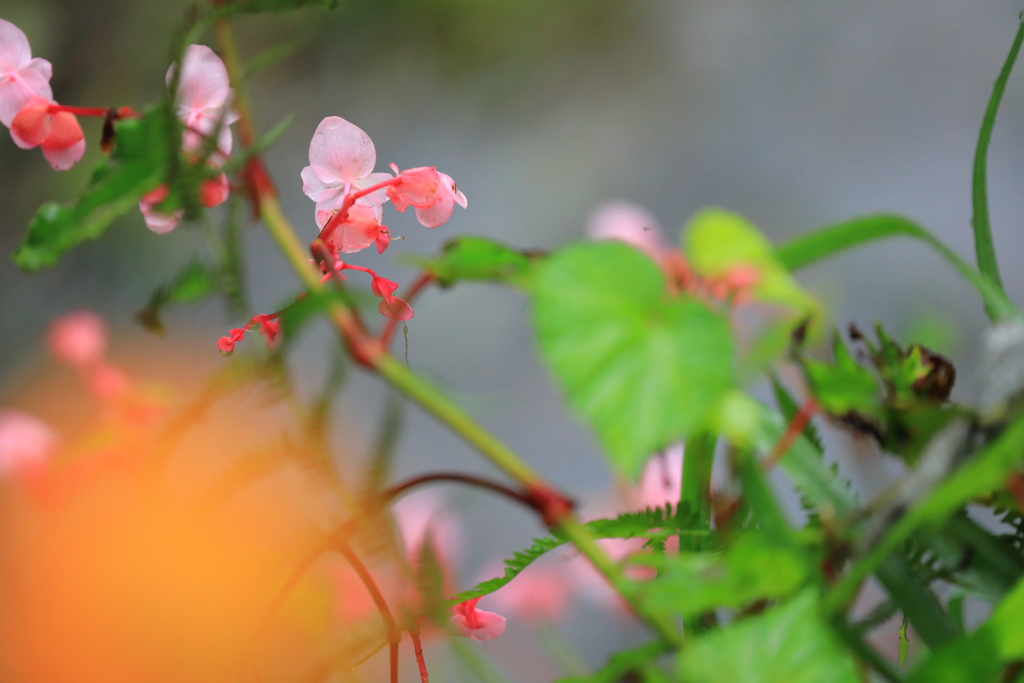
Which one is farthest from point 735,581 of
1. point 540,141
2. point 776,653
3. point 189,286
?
point 540,141

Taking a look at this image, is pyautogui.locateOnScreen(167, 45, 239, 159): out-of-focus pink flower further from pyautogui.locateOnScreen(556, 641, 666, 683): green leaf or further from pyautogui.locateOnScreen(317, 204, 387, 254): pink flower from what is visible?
pyautogui.locateOnScreen(556, 641, 666, 683): green leaf

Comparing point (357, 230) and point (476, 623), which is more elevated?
point (357, 230)

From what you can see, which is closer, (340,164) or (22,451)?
(340,164)

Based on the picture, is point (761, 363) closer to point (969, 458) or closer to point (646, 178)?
point (969, 458)

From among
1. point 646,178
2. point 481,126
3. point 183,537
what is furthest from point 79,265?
point 183,537

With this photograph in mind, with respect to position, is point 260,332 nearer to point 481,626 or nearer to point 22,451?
point 481,626
